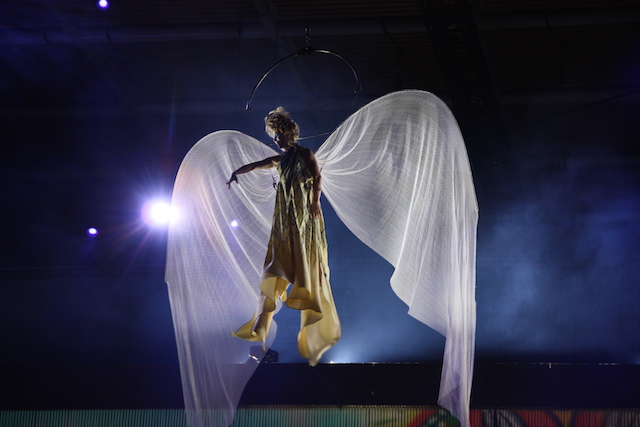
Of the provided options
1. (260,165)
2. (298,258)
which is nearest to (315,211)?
(298,258)

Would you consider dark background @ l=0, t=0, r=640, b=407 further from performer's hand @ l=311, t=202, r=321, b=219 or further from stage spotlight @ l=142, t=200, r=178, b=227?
performer's hand @ l=311, t=202, r=321, b=219

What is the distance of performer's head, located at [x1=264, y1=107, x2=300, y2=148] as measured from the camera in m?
3.78

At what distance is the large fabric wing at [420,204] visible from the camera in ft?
11.8

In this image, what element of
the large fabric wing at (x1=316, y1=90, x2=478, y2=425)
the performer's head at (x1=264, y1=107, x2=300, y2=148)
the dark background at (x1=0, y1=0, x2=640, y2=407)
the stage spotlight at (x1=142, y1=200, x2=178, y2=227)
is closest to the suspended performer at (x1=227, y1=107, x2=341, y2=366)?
the performer's head at (x1=264, y1=107, x2=300, y2=148)

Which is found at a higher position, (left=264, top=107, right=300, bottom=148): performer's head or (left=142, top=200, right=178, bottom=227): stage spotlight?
(left=142, top=200, right=178, bottom=227): stage spotlight

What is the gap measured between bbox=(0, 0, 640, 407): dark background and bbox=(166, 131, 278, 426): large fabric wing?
2.84 m

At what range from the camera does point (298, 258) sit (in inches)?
139

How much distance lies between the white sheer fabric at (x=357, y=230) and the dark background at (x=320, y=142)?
2.52m

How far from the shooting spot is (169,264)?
12.4ft

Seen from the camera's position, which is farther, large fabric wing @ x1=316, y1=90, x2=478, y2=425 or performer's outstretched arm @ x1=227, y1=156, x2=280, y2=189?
performer's outstretched arm @ x1=227, y1=156, x2=280, y2=189

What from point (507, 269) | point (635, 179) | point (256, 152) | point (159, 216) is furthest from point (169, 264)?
point (635, 179)

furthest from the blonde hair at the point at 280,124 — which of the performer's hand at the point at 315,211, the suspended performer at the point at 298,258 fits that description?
the performer's hand at the point at 315,211

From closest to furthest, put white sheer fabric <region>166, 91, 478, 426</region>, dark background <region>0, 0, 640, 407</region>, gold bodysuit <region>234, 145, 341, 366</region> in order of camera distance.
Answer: gold bodysuit <region>234, 145, 341, 366</region>
white sheer fabric <region>166, 91, 478, 426</region>
dark background <region>0, 0, 640, 407</region>

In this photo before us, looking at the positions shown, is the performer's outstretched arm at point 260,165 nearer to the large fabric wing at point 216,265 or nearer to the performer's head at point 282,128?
the performer's head at point 282,128
